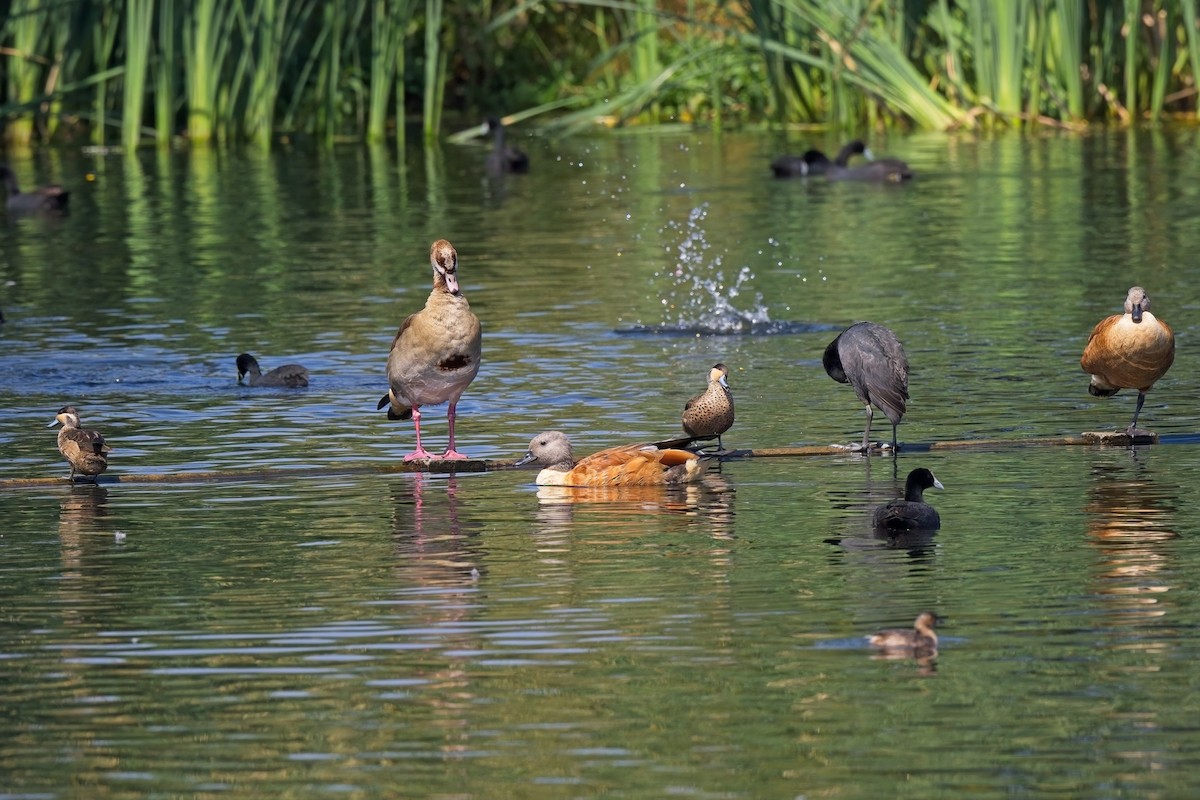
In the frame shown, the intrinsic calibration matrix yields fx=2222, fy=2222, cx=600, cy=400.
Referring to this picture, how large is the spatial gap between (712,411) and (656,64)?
27082 millimetres

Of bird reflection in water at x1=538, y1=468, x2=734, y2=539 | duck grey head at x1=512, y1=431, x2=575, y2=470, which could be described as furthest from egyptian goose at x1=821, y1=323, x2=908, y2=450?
duck grey head at x1=512, y1=431, x2=575, y2=470

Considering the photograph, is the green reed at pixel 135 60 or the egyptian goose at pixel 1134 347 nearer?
the egyptian goose at pixel 1134 347

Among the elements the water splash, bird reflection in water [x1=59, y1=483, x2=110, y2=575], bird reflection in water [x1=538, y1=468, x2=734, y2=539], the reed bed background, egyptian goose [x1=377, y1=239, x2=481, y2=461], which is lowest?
bird reflection in water [x1=538, y1=468, x2=734, y2=539]

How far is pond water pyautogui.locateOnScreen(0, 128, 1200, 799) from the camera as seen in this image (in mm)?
7320

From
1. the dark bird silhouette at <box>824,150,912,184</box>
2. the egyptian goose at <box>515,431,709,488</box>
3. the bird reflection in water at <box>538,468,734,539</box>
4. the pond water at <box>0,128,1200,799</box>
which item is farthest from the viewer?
the dark bird silhouette at <box>824,150,912,184</box>

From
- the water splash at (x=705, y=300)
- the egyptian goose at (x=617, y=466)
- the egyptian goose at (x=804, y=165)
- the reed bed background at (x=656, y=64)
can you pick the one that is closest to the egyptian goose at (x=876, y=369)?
the egyptian goose at (x=617, y=466)

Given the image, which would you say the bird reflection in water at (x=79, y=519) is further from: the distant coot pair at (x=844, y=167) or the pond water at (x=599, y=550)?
the distant coot pair at (x=844, y=167)

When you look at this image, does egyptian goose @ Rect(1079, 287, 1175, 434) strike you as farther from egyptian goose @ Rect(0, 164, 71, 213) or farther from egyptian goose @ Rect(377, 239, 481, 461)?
egyptian goose @ Rect(0, 164, 71, 213)

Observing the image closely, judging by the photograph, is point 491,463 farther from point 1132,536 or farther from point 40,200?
point 40,200

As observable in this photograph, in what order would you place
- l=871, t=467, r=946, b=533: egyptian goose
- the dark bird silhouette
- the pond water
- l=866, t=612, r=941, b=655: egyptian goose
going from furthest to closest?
the dark bird silhouette, l=871, t=467, r=946, b=533: egyptian goose, l=866, t=612, r=941, b=655: egyptian goose, the pond water

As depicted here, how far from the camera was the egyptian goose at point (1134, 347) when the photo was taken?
12.6m

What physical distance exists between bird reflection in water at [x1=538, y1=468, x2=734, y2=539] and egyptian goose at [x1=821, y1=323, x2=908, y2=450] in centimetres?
110

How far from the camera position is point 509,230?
88.9 ft

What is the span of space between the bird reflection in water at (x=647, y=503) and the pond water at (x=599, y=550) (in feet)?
0.14
